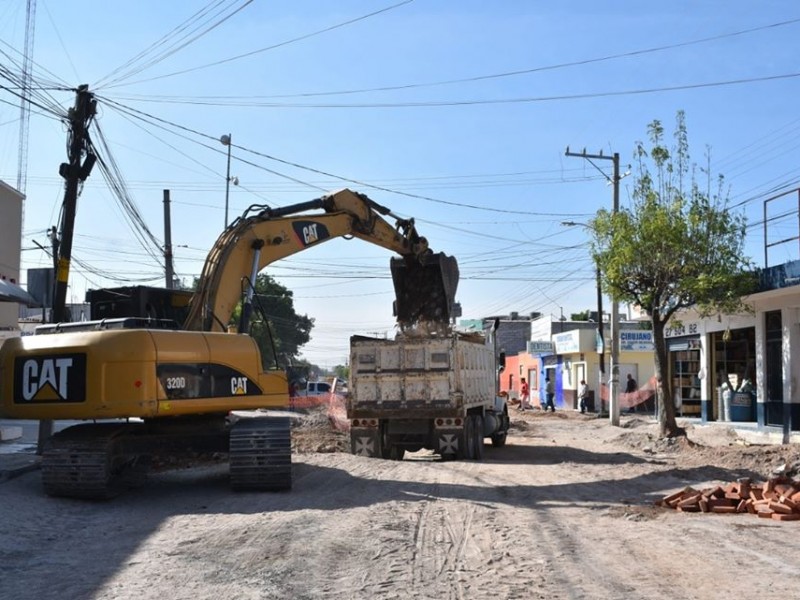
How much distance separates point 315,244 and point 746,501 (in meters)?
7.74

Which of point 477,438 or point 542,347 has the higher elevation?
point 542,347

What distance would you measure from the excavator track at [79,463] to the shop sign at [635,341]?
34.5 metres

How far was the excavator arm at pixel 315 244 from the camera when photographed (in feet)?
41.5

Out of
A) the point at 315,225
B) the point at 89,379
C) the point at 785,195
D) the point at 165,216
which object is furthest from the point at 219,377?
the point at 165,216

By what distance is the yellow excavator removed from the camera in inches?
420

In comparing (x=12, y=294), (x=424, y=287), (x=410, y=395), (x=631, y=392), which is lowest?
(x=631, y=392)

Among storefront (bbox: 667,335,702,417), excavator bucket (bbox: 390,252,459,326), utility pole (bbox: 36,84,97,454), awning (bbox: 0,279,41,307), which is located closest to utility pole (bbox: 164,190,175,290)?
awning (bbox: 0,279,41,307)

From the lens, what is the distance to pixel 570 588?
679cm

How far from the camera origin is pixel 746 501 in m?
10.8

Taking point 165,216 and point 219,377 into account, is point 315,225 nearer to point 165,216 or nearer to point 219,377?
point 219,377

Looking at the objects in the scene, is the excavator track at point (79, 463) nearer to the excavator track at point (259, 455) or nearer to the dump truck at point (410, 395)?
the excavator track at point (259, 455)

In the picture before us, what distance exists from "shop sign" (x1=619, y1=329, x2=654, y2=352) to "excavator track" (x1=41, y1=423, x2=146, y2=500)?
34500mm

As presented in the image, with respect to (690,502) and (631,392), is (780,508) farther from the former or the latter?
(631,392)

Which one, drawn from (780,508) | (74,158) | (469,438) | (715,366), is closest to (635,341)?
(715,366)
